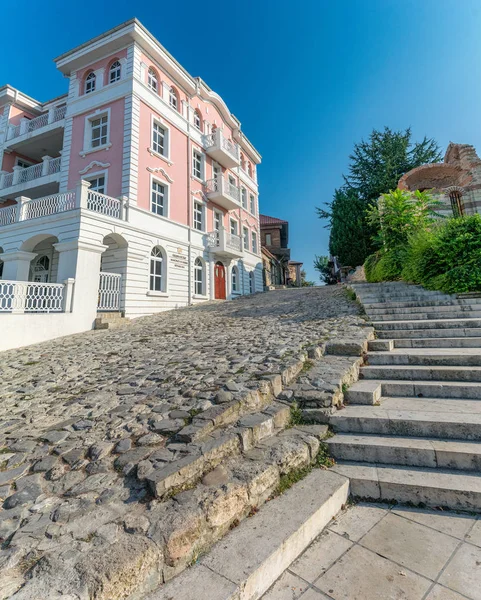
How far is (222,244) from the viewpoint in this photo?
59.0 ft

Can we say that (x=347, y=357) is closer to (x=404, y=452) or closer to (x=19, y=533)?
(x=404, y=452)

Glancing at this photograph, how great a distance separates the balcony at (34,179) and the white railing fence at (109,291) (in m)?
7.74

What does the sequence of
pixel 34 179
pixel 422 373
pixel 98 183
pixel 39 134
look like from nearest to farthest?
1. pixel 422 373
2. pixel 98 183
3. pixel 34 179
4. pixel 39 134

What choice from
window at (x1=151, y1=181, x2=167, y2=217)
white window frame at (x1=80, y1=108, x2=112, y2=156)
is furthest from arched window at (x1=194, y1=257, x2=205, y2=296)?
white window frame at (x1=80, y1=108, x2=112, y2=156)

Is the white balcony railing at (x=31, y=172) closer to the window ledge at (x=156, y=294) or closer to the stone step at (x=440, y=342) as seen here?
the window ledge at (x=156, y=294)

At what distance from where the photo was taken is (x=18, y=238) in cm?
1203

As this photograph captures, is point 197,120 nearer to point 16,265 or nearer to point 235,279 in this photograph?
point 235,279

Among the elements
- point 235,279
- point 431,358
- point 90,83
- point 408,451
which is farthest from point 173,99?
point 408,451

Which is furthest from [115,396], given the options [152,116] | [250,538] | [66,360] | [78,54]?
[78,54]

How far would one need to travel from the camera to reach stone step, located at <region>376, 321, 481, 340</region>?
5320 mm

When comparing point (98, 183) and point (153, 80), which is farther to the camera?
point (153, 80)

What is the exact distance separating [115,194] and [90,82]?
289 inches

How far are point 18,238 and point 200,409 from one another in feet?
42.3

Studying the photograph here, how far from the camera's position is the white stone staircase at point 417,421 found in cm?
250
